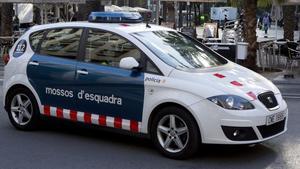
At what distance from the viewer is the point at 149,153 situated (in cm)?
667

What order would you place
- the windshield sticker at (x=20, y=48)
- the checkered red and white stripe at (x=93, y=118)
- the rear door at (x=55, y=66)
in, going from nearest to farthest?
the checkered red and white stripe at (x=93, y=118), the rear door at (x=55, y=66), the windshield sticker at (x=20, y=48)

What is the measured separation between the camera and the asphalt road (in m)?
6.17

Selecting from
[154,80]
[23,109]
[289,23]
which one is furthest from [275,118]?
[289,23]

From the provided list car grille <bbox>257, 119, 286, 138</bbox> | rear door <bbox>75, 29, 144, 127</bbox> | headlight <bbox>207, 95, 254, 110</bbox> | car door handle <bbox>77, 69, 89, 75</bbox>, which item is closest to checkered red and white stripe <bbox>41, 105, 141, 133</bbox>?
rear door <bbox>75, 29, 144, 127</bbox>

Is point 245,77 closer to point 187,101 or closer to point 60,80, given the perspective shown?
point 187,101

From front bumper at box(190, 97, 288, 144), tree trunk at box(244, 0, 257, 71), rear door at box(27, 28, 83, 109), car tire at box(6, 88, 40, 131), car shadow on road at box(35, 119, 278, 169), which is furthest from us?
tree trunk at box(244, 0, 257, 71)

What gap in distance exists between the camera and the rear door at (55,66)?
721 cm

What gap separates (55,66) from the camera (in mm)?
7340

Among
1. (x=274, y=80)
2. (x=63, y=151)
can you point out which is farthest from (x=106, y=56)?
(x=274, y=80)

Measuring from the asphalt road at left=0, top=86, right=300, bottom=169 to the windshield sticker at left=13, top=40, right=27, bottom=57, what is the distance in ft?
3.48

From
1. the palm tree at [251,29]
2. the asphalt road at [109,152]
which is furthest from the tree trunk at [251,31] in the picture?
the asphalt road at [109,152]

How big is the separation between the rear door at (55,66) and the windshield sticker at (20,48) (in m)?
0.20

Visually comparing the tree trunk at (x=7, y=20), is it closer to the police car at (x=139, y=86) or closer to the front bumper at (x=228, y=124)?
the police car at (x=139, y=86)

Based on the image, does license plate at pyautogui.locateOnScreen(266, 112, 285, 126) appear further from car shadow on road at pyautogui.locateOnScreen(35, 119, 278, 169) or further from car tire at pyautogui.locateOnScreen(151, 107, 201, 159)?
car tire at pyautogui.locateOnScreen(151, 107, 201, 159)
